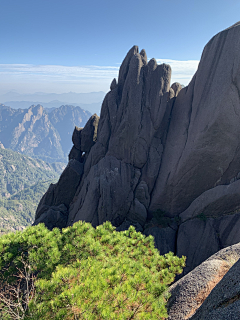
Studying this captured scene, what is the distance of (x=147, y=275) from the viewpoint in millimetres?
9508

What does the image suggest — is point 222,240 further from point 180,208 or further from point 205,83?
point 205,83

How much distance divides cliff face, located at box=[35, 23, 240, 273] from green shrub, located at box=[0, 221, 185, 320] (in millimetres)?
15012

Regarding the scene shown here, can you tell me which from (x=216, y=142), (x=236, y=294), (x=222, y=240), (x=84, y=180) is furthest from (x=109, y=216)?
(x=236, y=294)

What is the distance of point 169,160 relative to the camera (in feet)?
96.0

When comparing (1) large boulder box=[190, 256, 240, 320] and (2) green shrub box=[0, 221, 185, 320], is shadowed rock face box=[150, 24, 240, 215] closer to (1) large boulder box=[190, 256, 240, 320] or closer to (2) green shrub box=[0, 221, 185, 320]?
(2) green shrub box=[0, 221, 185, 320]

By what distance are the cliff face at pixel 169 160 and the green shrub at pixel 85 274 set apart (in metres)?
15.0

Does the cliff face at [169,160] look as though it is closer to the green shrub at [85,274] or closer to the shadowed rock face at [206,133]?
the shadowed rock face at [206,133]

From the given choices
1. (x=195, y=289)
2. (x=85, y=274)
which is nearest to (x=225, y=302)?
(x=195, y=289)

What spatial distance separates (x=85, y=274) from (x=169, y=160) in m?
23.1

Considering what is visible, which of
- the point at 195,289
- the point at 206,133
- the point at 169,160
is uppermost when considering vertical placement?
the point at 206,133

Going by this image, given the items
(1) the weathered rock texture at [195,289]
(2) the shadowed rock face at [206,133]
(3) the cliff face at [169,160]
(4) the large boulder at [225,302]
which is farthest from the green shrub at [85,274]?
(2) the shadowed rock face at [206,133]

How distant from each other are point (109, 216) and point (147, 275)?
1947 centimetres

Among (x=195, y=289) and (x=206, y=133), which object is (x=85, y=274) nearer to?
(x=195, y=289)

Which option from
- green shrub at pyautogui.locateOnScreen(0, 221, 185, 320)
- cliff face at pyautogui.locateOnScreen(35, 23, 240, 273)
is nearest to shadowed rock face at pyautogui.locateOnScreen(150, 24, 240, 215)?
cliff face at pyautogui.locateOnScreen(35, 23, 240, 273)
